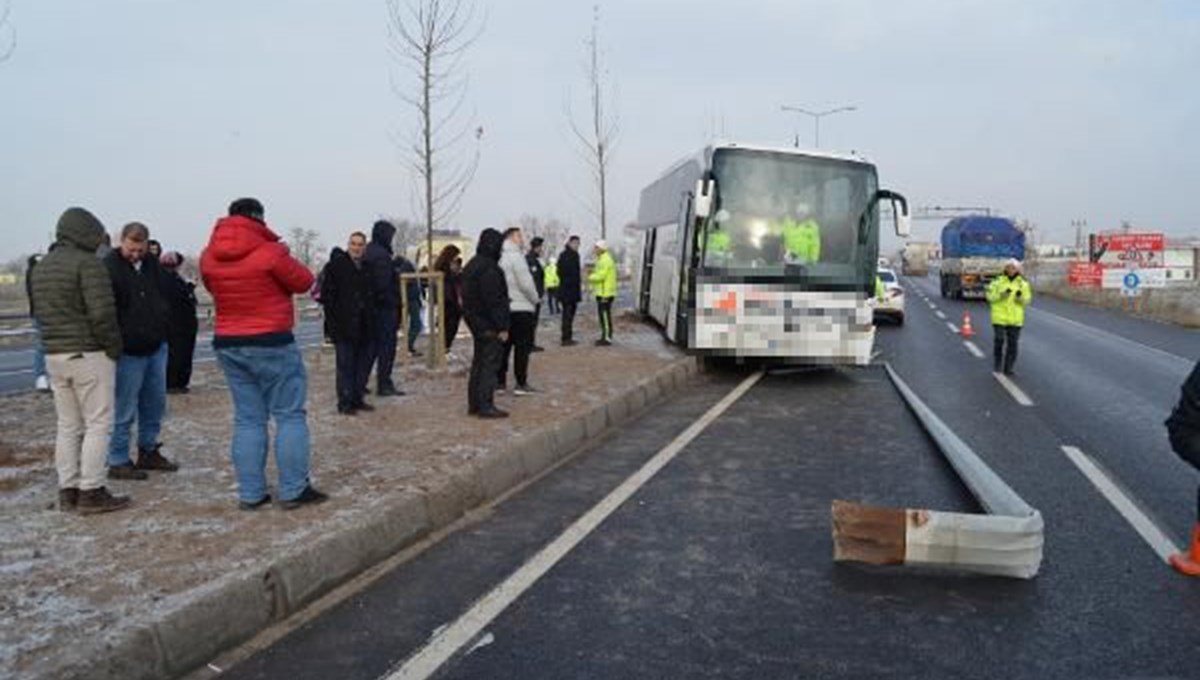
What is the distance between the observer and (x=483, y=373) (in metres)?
9.74

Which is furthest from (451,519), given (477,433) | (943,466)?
(943,466)

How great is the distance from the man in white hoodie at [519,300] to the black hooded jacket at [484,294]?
87cm

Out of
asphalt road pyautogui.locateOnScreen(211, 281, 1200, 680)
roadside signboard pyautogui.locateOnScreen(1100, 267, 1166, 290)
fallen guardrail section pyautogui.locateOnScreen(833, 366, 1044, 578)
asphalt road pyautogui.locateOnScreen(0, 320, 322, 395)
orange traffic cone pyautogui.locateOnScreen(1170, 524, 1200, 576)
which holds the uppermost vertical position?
roadside signboard pyautogui.locateOnScreen(1100, 267, 1166, 290)

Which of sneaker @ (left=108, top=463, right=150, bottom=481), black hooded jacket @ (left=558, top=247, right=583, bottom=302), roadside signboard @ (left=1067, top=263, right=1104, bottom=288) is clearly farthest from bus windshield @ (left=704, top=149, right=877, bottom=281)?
roadside signboard @ (left=1067, top=263, right=1104, bottom=288)

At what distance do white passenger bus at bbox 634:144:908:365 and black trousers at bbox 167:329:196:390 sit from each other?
6.71 m

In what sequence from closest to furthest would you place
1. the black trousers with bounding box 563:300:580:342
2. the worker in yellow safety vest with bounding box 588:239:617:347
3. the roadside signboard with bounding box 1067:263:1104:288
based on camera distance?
1. the worker in yellow safety vest with bounding box 588:239:617:347
2. the black trousers with bounding box 563:300:580:342
3. the roadside signboard with bounding box 1067:263:1104:288

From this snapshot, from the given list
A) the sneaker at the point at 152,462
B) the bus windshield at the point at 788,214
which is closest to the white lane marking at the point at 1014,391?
the bus windshield at the point at 788,214

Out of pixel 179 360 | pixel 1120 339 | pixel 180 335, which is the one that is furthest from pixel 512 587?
pixel 1120 339

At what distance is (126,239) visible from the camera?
6.95 m

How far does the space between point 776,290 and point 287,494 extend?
29.0ft

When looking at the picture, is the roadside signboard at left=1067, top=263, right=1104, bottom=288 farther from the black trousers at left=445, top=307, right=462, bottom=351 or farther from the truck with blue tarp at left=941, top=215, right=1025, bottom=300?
the black trousers at left=445, top=307, right=462, bottom=351

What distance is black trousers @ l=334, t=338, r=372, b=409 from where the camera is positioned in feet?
32.2

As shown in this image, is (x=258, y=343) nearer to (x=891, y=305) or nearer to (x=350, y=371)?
(x=350, y=371)

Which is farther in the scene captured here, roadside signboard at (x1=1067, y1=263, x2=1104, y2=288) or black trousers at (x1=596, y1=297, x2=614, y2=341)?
roadside signboard at (x1=1067, y1=263, x2=1104, y2=288)
